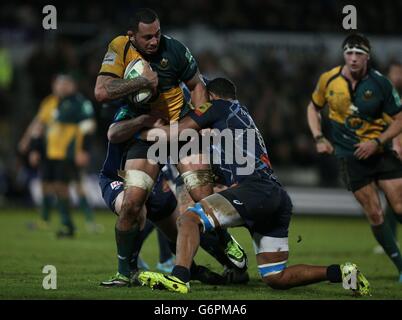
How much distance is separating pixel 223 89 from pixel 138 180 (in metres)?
1.11

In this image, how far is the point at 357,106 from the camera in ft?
32.9

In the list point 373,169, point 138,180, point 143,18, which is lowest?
point 138,180

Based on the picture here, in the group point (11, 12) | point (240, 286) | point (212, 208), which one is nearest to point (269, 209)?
point (212, 208)

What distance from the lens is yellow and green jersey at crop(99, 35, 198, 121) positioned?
28.5 ft

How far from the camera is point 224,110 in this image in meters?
8.16

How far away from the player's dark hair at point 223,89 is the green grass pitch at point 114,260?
1462mm

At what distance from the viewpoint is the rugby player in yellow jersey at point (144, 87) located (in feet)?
27.5

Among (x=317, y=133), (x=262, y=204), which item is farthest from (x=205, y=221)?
(x=317, y=133)

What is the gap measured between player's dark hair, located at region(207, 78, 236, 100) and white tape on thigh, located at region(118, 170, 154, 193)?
0.97m

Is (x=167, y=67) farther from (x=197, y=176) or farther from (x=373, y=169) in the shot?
(x=373, y=169)

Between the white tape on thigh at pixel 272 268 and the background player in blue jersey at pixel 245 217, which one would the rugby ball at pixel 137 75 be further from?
the white tape on thigh at pixel 272 268

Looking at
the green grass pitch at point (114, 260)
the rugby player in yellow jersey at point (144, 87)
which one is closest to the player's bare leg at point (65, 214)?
the green grass pitch at point (114, 260)

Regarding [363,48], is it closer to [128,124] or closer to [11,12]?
[128,124]

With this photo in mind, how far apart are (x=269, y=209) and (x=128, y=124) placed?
1657 millimetres
